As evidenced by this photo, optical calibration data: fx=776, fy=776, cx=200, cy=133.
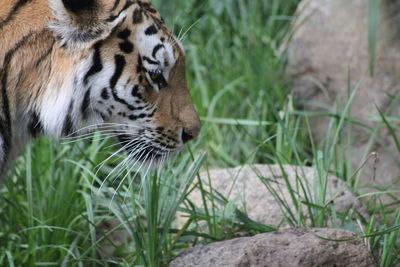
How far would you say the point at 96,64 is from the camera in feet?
9.64

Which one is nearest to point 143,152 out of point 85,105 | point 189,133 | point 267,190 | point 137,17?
point 189,133

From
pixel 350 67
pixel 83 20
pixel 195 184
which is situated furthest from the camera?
pixel 350 67

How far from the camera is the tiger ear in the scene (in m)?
2.82

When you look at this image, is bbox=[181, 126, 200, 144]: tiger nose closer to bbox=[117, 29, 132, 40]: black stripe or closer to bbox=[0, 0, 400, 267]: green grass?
bbox=[0, 0, 400, 267]: green grass

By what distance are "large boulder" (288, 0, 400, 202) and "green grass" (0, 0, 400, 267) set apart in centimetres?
13

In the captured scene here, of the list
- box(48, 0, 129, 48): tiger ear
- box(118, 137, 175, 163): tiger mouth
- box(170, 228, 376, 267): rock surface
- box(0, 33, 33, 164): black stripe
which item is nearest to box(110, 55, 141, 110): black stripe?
box(48, 0, 129, 48): tiger ear

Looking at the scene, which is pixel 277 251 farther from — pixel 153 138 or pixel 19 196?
pixel 19 196

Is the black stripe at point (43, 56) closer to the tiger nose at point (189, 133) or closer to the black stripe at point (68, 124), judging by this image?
the black stripe at point (68, 124)

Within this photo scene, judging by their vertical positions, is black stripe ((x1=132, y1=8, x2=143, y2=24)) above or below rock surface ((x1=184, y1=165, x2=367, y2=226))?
above

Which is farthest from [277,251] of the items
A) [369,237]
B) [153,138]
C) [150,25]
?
[150,25]

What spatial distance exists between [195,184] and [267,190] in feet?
1.48

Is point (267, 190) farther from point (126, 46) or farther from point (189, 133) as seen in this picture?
point (126, 46)

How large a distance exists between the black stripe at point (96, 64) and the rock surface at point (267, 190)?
2.82ft

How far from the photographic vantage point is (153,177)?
3.19 metres
